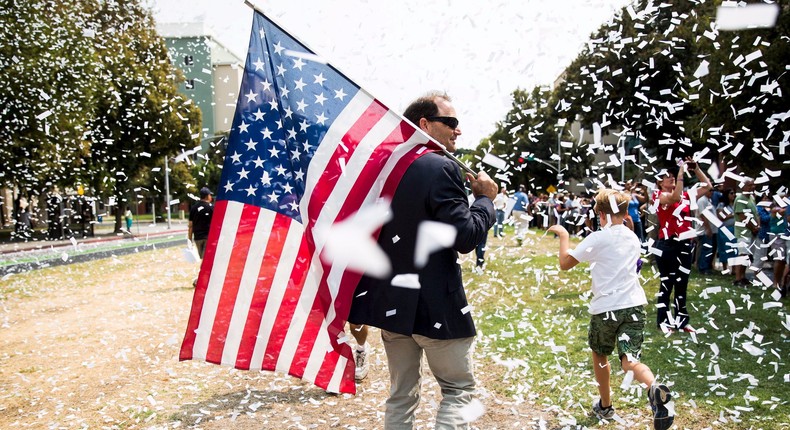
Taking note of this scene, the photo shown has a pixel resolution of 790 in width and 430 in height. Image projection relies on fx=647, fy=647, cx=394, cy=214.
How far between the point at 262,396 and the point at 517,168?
61.4 m

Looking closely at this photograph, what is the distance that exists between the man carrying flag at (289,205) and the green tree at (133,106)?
31138 millimetres

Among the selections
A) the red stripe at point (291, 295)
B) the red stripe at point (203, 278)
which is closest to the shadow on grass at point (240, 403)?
the red stripe at point (203, 278)

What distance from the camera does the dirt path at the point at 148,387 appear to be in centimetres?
486

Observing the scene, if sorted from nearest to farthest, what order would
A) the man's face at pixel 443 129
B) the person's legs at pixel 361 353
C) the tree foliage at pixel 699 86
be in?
1. the man's face at pixel 443 129
2. the person's legs at pixel 361 353
3. the tree foliage at pixel 699 86

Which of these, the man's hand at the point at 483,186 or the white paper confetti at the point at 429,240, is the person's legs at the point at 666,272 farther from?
the white paper confetti at the point at 429,240

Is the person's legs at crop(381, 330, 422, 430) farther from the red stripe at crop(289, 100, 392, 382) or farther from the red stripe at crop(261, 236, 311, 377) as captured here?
the red stripe at crop(261, 236, 311, 377)

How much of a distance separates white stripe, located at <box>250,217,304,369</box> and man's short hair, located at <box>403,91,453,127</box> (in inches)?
35.0

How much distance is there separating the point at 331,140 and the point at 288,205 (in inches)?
19.9

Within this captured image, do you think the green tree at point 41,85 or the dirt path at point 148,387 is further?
the green tree at point 41,85

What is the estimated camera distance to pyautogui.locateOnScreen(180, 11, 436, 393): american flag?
3439 millimetres

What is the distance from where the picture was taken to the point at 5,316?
10.1 metres

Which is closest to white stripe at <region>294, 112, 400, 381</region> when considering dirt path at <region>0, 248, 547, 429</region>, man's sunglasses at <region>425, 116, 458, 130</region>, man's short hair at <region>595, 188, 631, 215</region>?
man's sunglasses at <region>425, 116, 458, 130</region>

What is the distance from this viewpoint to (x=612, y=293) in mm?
4578

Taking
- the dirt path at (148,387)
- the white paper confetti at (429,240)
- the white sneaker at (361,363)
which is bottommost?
the dirt path at (148,387)
